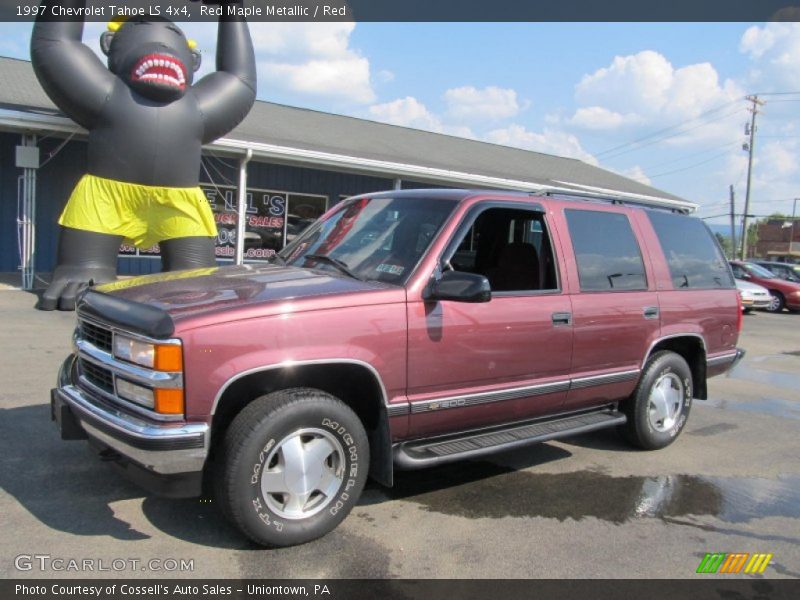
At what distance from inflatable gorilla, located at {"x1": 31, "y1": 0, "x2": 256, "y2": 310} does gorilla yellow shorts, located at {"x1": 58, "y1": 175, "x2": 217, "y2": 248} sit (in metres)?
0.02

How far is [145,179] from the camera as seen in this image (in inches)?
452

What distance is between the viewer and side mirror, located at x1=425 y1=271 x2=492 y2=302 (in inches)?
142

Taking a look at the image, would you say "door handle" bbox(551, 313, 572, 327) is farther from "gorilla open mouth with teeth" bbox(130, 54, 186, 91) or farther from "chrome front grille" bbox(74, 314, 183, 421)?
"gorilla open mouth with teeth" bbox(130, 54, 186, 91)

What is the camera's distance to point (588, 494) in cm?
438

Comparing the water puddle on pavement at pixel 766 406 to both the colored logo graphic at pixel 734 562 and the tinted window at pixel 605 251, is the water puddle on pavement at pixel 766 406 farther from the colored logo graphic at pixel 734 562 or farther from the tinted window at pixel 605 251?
the colored logo graphic at pixel 734 562

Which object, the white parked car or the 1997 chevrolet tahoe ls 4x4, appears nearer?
the 1997 chevrolet tahoe ls 4x4

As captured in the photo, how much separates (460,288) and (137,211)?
9.59 meters

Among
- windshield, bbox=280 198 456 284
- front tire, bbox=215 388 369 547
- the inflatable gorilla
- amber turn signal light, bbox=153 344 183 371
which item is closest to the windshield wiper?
windshield, bbox=280 198 456 284

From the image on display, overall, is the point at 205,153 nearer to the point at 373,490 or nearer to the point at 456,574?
the point at 373,490

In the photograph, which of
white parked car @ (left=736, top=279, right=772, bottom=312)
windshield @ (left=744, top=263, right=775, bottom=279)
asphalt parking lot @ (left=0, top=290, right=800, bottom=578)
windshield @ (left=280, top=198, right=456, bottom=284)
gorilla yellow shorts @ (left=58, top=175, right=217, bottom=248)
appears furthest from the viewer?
windshield @ (left=744, top=263, right=775, bottom=279)

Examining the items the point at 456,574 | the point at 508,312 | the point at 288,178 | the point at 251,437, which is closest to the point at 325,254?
the point at 508,312

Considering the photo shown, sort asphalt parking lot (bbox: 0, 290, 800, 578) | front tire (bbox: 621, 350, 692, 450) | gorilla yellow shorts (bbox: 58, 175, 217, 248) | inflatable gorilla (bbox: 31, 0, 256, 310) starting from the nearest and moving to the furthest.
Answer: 1. asphalt parking lot (bbox: 0, 290, 800, 578)
2. front tire (bbox: 621, 350, 692, 450)
3. inflatable gorilla (bbox: 31, 0, 256, 310)
4. gorilla yellow shorts (bbox: 58, 175, 217, 248)

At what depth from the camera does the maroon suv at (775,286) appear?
793 inches

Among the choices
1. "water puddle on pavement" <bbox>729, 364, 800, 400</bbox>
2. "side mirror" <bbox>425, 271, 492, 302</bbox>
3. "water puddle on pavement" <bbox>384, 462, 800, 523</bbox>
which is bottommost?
"water puddle on pavement" <bbox>384, 462, 800, 523</bbox>
